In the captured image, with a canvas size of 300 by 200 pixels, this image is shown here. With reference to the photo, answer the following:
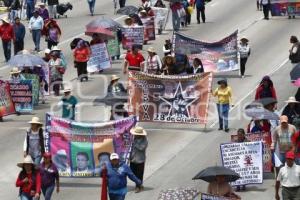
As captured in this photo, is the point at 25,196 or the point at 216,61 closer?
the point at 25,196

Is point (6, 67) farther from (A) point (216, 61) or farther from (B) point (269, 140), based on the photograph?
(B) point (269, 140)

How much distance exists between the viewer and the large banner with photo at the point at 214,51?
3619 centimetres

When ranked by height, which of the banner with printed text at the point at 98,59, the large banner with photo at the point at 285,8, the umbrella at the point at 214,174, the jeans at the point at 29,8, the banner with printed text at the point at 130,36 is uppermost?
the jeans at the point at 29,8

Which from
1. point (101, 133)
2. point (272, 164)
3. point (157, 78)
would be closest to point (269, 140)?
point (272, 164)

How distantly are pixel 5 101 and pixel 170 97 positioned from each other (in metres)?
4.76

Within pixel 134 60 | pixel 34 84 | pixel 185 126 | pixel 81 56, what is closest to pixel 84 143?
pixel 185 126

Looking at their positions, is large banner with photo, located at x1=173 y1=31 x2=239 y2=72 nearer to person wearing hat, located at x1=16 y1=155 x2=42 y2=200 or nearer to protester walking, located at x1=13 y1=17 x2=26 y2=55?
protester walking, located at x1=13 y1=17 x2=26 y2=55

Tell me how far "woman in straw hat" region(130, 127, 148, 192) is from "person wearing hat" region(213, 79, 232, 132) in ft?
16.5

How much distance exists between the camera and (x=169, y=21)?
46.4 m

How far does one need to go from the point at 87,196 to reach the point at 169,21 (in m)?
24.0

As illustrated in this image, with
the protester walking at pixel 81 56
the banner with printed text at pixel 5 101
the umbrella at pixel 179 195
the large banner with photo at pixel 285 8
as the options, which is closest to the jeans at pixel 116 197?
the umbrella at pixel 179 195

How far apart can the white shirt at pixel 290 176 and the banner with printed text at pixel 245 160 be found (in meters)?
2.84

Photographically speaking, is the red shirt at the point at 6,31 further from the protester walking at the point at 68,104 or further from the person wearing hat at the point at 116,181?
the person wearing hat at the point at 116,181

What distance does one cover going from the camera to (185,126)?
29359 millimetres
